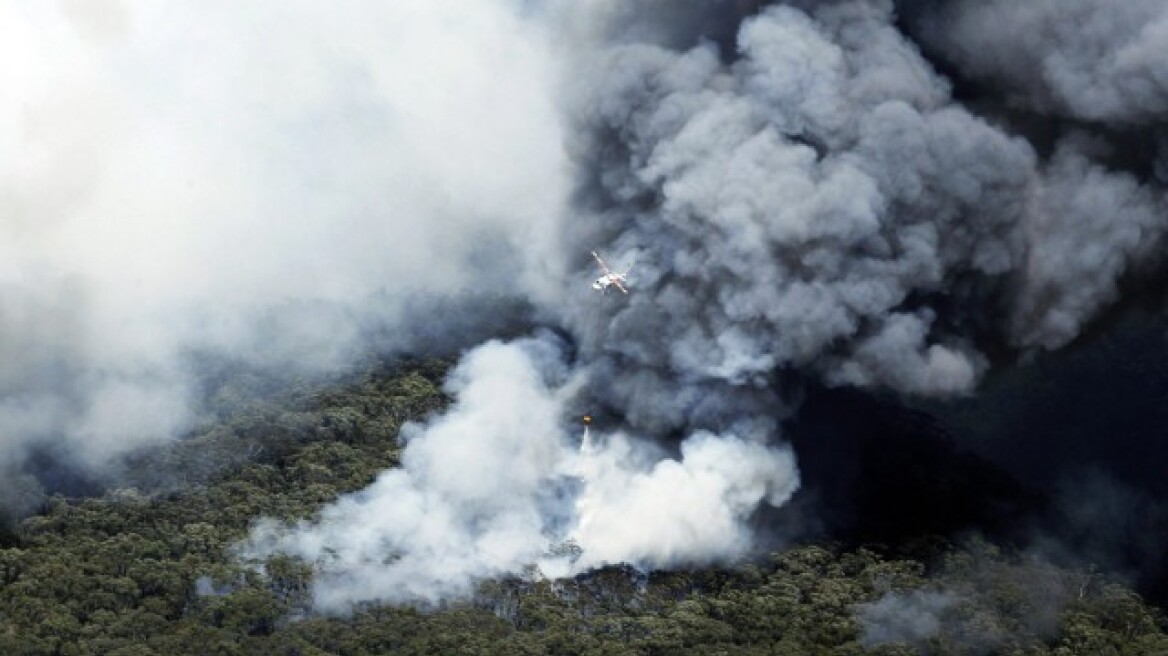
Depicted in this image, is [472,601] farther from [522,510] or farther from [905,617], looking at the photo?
[905,617]

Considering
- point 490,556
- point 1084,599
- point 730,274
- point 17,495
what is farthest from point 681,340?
point 17,495

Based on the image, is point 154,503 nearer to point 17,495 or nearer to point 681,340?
point 17,495

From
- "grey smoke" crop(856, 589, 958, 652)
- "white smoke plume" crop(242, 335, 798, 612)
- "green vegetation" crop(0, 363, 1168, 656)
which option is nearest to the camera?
"green vegetation" crop(0, 363, 1168, 656)

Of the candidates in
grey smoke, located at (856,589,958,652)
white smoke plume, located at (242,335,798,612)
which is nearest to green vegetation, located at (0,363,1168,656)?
grey smoke, located at (856,589,958,652)

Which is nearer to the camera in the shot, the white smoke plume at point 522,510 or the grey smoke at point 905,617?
the grey smoke at point 905,617

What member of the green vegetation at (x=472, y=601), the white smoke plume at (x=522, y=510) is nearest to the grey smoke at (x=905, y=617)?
the green vegetation at (x=472, y=601)

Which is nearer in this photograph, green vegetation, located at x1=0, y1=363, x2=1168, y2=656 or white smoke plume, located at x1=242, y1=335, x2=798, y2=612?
green vegetation, located at x1=0, y1=363, x2=1168, y2=656

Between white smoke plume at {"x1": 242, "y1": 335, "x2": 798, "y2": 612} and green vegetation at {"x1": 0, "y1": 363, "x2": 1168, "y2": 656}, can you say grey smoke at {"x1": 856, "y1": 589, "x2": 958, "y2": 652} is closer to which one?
green vegetation at {"x1": 0, "y1": 363, "x2": 1168, "y2": 656}

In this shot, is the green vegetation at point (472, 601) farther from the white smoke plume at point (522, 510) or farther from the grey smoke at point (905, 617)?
the white smoke plume at point (522, 510)

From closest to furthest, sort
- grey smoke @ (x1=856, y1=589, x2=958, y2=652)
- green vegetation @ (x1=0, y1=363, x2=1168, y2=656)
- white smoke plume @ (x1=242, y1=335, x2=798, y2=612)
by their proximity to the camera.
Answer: green vegetation @ (x1=0, y1=363, x2=1168, y2=656) < grey smoke @ (x1=856, y1=589, x2=958, y2=652) < white smoke plume @ (x1=242, y1=335, x2=798, y2=612)

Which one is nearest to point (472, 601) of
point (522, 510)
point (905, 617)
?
point (522, 510)
